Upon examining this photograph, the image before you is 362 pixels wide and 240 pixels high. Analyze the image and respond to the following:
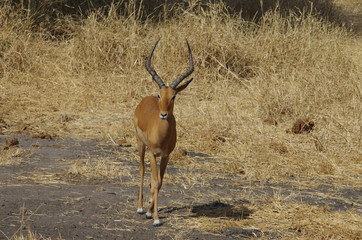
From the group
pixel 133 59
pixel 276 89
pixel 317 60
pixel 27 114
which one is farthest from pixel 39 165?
pixel 317 60

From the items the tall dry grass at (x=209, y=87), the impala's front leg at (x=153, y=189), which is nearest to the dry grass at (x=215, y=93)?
the tall dry grass at (x=209, y=87)

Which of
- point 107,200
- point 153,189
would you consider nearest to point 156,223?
point 153,189

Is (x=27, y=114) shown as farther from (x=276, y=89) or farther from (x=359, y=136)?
(x=359, y=136)

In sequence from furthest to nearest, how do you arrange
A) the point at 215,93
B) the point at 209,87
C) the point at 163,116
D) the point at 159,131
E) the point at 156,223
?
1. the point at 209,87
2. the point at 215,93
3. the point at 159,131
4. the point at 156,223
5. the point at 163,116

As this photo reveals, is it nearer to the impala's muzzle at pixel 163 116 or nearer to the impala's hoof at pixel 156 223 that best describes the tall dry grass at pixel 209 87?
the impala's hoof at pixel 156 223

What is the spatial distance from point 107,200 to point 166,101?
4.24ft

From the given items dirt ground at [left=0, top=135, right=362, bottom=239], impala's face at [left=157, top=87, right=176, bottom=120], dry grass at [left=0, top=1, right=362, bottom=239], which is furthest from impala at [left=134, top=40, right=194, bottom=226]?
dry grass at [left=0, top=1, right=362, bottom=239]

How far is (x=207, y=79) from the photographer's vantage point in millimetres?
12289

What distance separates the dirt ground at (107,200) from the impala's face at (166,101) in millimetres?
995

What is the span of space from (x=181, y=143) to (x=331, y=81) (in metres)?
3.55

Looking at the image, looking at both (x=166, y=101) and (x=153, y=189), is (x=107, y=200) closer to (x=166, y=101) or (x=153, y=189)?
(x=153, y=189)

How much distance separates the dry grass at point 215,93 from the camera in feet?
26.7

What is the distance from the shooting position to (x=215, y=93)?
38.4 ft

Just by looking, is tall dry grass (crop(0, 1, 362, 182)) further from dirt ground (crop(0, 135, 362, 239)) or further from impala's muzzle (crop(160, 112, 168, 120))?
impala's muzzle (crop(160, 112, 168, 120))
